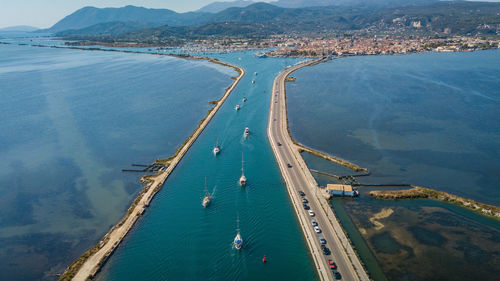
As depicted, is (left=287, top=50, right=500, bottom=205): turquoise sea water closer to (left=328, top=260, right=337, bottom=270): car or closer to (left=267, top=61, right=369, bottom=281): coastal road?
(left=267, top=61, right=369, bottom=281): coastal road

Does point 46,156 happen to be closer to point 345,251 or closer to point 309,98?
point 345,251

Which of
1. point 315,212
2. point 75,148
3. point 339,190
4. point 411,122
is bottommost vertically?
point 315,212

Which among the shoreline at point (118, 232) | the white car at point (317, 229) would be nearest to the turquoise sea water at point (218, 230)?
the shoreline at point (118, 232)

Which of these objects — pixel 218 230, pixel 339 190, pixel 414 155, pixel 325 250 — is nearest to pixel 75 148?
pixel 218 230

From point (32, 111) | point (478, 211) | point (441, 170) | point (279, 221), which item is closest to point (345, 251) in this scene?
point (279, 221)

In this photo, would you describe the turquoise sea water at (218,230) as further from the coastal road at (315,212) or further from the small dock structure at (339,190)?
the small dock structure at (339,190)

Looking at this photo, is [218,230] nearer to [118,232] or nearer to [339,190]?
[118,232]

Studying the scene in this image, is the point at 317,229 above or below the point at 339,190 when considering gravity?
below

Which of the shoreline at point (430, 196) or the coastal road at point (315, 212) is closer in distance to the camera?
the coastal road at point (315, 212)
